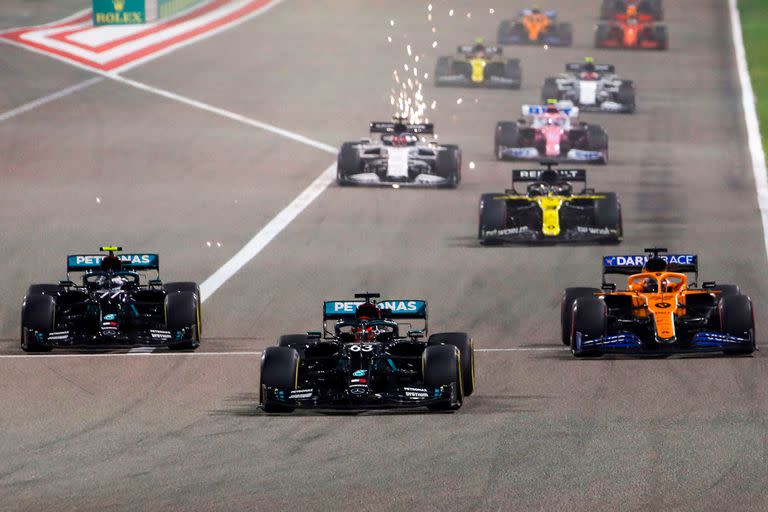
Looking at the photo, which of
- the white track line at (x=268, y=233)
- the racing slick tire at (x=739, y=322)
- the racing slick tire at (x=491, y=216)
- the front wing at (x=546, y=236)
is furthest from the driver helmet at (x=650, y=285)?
the racing slick tire at (x=491, y=216)

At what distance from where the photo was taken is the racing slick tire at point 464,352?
23734 millimetres

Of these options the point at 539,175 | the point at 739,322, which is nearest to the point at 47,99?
the point at 539,175

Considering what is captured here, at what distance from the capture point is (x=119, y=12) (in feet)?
226

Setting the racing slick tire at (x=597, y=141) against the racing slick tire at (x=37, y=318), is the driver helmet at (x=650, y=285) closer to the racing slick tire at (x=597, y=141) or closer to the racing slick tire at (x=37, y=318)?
the racing slick tire at (x=37, y=318)

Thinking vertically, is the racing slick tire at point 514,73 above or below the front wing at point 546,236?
above

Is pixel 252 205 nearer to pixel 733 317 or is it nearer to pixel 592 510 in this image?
pixel 733 317

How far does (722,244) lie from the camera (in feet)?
120

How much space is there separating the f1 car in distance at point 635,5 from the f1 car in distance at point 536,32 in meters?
5.35

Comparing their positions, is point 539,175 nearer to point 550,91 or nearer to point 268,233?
point 268,233

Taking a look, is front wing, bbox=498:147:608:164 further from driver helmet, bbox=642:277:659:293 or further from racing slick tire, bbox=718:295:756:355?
racing slick tire, bbox=718:295:756:355

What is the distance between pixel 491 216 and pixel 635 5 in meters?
40.7

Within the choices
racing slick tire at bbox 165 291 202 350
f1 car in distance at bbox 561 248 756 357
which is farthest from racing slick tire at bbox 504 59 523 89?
racing slick tire at bbox 165 291 202 350

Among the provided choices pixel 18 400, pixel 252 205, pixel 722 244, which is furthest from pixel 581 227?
pixel 18 400

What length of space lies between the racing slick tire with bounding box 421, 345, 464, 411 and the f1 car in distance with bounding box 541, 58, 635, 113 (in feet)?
108
